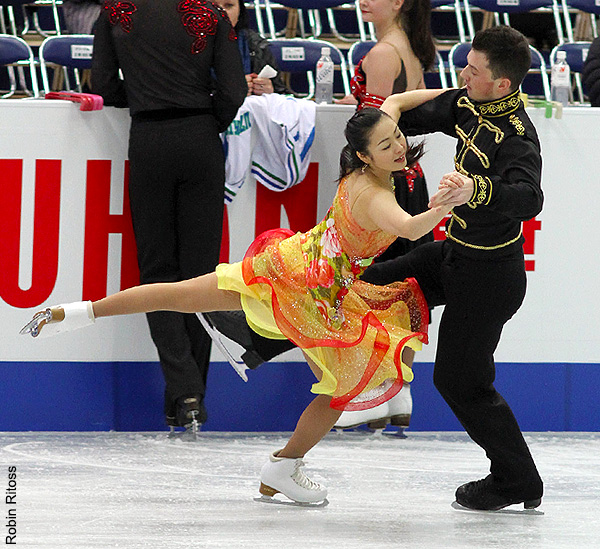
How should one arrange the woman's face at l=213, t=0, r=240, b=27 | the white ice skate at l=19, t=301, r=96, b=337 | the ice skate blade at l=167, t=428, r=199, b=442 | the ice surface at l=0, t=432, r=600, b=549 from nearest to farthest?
the ice surface at l=0, t=432, r=600, b=549
the white ice skate at l=19, t=301, r=96, b=337
the ice skate blade at l=167, t=428, r=199, b=442
the woman's face at l=213, t=0, r=240, b=27

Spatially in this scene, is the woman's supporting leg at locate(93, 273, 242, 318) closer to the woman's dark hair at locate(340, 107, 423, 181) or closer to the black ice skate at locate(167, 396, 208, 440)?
the woman's dark hair at locate(340, 107, 423, 181)

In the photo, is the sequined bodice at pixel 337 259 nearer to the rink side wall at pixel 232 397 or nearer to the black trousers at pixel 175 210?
the black trousers at pixel 175 210

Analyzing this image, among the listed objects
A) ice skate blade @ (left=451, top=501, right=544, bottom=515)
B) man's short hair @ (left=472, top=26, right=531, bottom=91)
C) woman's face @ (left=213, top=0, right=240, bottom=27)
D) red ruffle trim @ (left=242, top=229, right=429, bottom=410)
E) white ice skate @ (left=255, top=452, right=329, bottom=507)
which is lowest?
ice skate blade @ (left=451, top=501, right=544, bottom=515)

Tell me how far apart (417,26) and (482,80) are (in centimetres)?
104

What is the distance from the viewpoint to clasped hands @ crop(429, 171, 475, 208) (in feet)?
8.66

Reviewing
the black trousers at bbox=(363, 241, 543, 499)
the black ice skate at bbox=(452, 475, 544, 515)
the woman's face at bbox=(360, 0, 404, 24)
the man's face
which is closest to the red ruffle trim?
the black trousers at bbox=(363, 241, 543, 499)

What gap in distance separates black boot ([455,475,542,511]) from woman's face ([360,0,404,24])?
72.4 inches

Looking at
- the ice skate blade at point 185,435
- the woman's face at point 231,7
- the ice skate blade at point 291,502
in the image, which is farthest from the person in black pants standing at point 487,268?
the woman's face at point 231,7

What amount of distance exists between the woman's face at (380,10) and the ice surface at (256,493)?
168cm

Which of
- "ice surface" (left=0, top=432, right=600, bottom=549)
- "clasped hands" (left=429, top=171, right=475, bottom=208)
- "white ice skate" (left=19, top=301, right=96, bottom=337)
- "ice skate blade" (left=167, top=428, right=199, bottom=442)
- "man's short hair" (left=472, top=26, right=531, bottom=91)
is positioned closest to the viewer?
"clasped hands" (left=429, top=171, right=475, bottom=208)

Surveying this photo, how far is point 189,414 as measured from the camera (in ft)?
12.8

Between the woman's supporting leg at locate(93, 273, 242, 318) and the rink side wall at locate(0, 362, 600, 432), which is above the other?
the woman's supporting leg at locate(93, 273, 242, 318)

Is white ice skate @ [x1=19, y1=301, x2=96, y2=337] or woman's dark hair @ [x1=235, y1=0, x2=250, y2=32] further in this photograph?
woman's dark hair @ [x1=235, y1=0, x2=250, y2=32]

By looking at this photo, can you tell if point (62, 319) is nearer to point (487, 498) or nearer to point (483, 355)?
point (483, 355)
